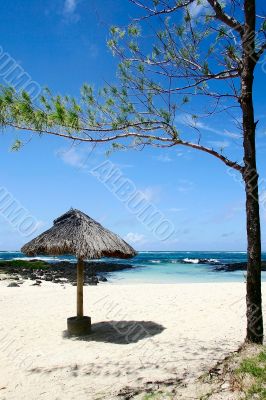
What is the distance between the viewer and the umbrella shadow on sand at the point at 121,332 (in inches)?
291

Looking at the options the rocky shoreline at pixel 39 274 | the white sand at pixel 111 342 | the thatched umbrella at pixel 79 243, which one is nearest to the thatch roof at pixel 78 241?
the thatched umbrella at pixel 79 243

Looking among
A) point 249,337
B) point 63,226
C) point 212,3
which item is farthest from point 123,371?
point 212,3

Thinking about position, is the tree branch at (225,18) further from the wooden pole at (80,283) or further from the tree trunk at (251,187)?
the wooden pole at (80,283)

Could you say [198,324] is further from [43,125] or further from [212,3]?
[212,3]

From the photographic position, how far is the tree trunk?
5656mm

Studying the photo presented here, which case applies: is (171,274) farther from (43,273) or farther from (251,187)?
(251,187)

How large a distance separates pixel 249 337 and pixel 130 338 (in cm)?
251

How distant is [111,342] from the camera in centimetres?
718

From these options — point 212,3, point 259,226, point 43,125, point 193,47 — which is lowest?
point 259,226

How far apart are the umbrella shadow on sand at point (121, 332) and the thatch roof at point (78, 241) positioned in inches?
59.3

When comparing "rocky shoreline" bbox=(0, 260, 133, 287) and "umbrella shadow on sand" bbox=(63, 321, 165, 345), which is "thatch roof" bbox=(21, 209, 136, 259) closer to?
"umbrella shadow on sand" bbox=(63, 321, 165, 345)

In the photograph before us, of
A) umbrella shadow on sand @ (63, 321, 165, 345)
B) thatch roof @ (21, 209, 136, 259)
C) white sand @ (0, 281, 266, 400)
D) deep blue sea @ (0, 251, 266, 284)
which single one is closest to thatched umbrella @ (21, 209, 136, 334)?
thatch roof @ (21, 209, 136, 259)

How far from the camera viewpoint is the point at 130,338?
24.3ft

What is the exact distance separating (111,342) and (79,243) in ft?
6.22
